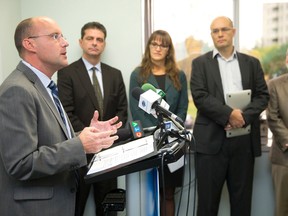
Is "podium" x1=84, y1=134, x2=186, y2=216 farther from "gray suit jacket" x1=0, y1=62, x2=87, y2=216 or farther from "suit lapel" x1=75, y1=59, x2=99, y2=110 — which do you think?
"suit lapel" x1=75, y1=59, x2=99, y2=110

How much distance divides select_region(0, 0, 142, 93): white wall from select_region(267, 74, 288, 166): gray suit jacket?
1196 millimetres

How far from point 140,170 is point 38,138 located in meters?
0.47

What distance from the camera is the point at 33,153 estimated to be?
4.38 ft

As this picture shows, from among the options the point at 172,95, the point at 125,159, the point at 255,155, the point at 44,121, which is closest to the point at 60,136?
the point at 44,121

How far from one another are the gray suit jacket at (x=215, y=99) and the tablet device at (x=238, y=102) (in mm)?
42

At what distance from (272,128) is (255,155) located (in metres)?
0.24

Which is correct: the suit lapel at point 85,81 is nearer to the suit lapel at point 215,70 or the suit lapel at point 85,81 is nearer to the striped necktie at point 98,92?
the striped necktie at point 98,92

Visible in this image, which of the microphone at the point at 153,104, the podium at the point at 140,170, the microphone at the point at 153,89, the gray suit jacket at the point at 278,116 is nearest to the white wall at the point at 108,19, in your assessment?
the gray suit jacket at the point at 278,116

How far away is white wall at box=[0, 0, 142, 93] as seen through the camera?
3186 millimetres

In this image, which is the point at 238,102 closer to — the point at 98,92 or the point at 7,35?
the point at 98,92

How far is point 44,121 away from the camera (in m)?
1.42

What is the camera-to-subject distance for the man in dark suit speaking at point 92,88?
2.85m

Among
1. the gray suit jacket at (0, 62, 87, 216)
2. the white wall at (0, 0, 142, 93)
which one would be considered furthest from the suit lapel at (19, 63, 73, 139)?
the white wall at (0, 0, 142, 93)

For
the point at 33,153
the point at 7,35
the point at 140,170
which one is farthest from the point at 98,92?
the point at 140,170
